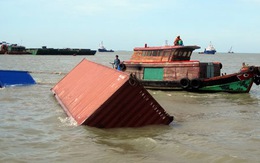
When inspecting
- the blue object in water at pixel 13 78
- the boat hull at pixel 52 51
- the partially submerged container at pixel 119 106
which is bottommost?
the boat hull at pixel 52 51

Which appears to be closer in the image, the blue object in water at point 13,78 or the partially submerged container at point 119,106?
the partially submerged container at point 119,106

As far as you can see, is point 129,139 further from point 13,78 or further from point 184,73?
point 13,78

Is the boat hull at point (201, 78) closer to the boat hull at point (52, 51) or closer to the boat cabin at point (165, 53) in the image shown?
the boat cabin at point (165, 53)

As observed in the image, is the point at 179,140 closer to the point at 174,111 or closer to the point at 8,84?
the point at 174,111

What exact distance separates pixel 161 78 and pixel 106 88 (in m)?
11.6

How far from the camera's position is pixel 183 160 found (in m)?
7.08

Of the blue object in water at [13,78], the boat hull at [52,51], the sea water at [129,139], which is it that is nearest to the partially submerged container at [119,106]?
the sea water at [129,139]

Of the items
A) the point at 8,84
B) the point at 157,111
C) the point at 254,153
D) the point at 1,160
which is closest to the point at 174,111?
the point at 157,111

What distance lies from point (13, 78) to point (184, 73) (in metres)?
9.85

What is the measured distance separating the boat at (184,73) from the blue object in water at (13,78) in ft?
21.2

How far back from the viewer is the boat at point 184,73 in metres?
20.0

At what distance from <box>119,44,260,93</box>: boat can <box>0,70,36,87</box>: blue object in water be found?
6449 millimetres

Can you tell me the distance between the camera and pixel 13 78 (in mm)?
20828

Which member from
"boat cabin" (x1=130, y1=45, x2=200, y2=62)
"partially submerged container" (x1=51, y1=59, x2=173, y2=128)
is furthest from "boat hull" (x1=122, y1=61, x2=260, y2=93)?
"partially submerged container" (x1=51, y1=59, x2=173, y2=128)
